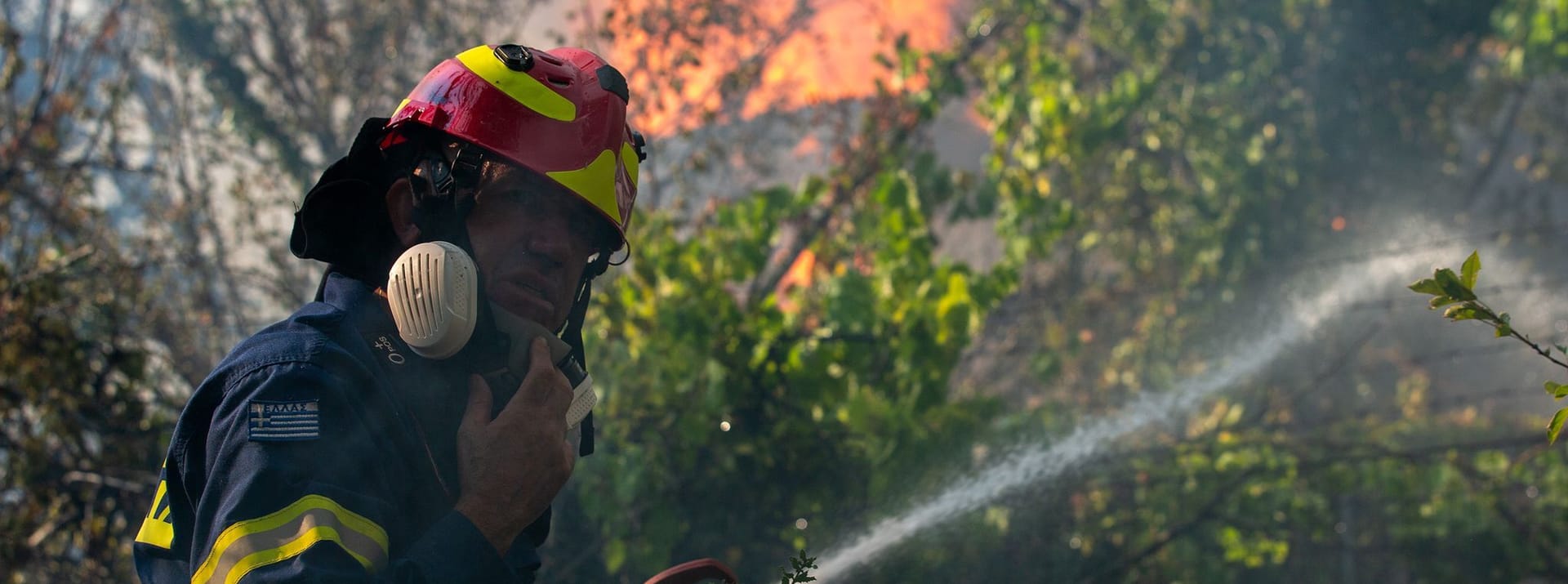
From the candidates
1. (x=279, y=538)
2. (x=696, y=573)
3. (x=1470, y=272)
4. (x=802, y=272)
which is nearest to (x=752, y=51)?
(x=802, y=272)

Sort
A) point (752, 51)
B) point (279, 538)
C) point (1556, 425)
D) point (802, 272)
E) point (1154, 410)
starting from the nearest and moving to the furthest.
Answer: point (279, 538) < point (1556, 425) < point (802, 272) < point (1154, 410) < point (752, 51)

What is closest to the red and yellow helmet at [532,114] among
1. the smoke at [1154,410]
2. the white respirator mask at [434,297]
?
→ the white respirator mask at [434,297]

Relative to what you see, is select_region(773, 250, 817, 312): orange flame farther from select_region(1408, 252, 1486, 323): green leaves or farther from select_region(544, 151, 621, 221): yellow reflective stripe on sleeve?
select_region(1408, 252, 1486, 323): green leaves

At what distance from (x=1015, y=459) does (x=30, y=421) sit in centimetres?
427

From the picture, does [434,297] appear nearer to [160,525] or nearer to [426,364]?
[426,364]

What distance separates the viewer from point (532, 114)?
223cm

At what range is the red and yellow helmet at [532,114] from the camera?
2199mm

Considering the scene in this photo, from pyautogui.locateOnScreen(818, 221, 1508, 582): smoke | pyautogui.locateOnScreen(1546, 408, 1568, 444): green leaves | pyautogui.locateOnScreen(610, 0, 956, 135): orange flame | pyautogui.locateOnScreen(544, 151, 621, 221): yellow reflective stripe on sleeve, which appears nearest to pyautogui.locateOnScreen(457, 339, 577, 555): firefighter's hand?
pyautogui.locateOnScreen(544, 151, 621, 221): yellow reflective stripe on sleeve

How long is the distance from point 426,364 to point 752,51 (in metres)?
10.3

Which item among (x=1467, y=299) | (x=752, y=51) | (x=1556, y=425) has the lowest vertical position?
(x=1556, y=425)

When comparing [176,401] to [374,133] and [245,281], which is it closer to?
[245,281]

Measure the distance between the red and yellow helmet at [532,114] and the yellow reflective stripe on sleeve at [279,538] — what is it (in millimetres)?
721

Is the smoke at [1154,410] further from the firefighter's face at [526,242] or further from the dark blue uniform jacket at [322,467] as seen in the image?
the dark blue uniform jacket at [322,467]

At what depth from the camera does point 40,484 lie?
4965mm
